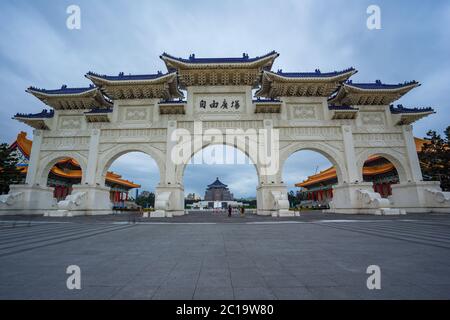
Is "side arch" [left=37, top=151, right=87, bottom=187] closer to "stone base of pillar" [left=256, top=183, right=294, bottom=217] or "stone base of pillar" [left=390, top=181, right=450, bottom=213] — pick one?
"stone base of pillar" [left=256, top=183, right=294, bottom=217]

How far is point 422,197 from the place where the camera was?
Result: 1595 centimetres

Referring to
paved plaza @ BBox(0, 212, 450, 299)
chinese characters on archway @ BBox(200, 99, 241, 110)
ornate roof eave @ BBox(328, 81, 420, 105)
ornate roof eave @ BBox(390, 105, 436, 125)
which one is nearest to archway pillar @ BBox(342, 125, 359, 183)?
ornate roof eave @ BBox(328, 81, 420, 105)

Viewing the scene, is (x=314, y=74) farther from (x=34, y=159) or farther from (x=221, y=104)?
(x=34, y=159)

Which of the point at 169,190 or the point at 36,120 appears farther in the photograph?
the point at 36,120

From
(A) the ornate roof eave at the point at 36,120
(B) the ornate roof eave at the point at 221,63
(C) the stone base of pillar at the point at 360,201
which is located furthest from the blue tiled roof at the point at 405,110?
(A) the ornate roof eave at the point at 36,120

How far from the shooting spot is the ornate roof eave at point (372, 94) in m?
17.4

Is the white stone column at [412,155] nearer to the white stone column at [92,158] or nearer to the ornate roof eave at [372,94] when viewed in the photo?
the ornate roof eave at [372,94]

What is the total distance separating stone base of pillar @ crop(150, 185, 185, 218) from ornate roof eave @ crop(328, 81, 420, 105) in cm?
1541

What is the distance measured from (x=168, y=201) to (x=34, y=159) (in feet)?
38.7

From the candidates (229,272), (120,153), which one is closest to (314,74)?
(120,153)

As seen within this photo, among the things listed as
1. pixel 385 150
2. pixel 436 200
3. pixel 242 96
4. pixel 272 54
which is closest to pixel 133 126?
pixel 242 96

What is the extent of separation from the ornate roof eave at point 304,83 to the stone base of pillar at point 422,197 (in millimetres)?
9498

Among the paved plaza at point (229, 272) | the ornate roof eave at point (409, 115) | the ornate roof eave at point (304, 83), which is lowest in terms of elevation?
the paved plaza at point (229, 272)

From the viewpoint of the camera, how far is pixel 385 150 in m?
17.2
